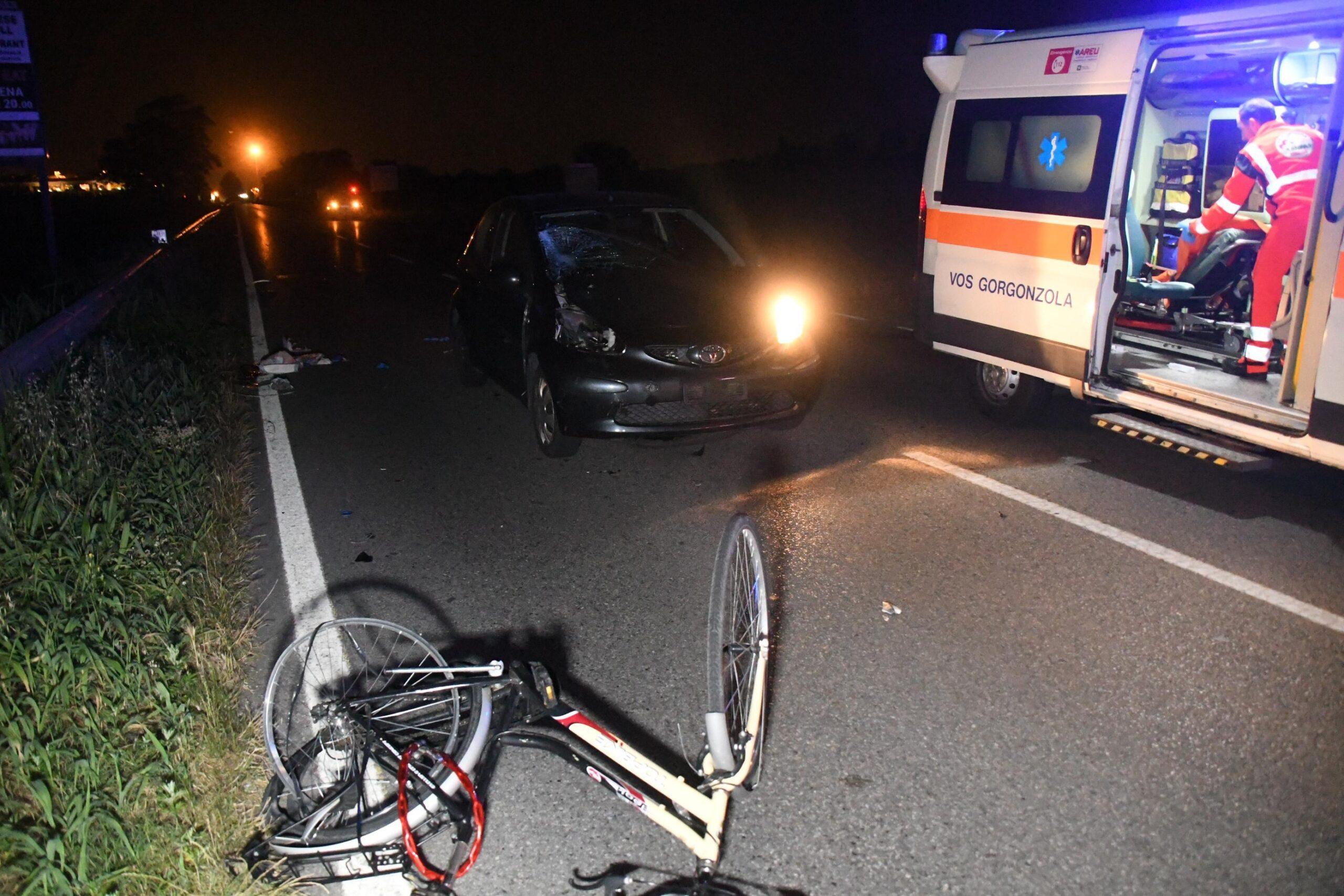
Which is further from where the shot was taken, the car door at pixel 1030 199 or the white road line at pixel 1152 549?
the car door at pixel 1030 199

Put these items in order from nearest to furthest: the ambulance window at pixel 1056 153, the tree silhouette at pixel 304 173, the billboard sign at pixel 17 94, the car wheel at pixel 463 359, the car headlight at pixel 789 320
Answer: the ambulance window at pixel 1056 153 < the car headlight at pixel 789 320 < the car wheel at pixel 463 359 < the billboard sign at pixel 17 94 < the tree silhouette at pixel 304 173

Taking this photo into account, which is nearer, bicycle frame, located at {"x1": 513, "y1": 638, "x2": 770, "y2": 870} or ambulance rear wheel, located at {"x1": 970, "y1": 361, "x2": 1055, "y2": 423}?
bicycle frame, located at {"x1": 513, "y1": 638, "x2": 770, "y2": 870}

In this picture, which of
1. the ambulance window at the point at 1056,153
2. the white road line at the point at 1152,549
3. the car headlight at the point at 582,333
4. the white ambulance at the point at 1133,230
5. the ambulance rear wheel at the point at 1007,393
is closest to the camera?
the white road line at the point at 1152,549

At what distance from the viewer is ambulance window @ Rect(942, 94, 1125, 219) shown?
6.46 m

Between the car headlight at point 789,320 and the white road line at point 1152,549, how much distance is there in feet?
3.59

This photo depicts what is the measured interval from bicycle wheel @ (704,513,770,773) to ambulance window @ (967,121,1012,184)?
16.5ft

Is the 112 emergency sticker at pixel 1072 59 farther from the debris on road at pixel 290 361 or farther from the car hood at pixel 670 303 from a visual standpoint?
the debris on road at pixel 290 361

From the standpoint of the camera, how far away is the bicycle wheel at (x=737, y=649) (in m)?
2.71

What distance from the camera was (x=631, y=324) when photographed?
6.75 metres

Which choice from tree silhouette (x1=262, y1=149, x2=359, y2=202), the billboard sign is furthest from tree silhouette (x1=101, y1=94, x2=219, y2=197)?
the billboard sign

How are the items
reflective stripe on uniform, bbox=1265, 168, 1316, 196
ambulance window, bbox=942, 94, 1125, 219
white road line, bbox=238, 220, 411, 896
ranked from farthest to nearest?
reflective stripe on uniform, bbox=1265, 168, 1316, 196
ambulance window, bbox=942, 94, 1125, 219
white road line, bbox=238, 220, 411, 896

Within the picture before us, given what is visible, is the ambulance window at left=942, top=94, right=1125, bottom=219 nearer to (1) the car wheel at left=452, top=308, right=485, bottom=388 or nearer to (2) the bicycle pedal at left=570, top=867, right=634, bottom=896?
(1) the car wheel at left=452, top=308, right=485, bottom=388

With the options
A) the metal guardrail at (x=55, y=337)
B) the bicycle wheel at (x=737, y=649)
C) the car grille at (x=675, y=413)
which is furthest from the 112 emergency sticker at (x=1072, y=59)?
the metal guardrail at (x=55, y=337)

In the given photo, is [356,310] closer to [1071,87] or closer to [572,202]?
[572,202]
